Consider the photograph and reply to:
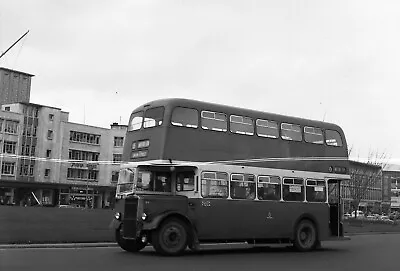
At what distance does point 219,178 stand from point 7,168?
7022 centimetres

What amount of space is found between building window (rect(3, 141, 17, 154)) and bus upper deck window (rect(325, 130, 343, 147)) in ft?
229

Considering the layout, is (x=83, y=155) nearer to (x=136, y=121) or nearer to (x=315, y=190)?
(x=315, y=190)

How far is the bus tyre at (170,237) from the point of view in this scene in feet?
52.6

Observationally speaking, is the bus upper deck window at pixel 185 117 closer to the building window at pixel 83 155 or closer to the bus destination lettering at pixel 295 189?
the bus destination lettering at pixel 295 189

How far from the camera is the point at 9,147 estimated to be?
8256 cm

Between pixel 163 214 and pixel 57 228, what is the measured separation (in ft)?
38.1

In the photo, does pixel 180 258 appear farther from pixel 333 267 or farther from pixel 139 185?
pixel 333 267

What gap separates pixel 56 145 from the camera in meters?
88.2

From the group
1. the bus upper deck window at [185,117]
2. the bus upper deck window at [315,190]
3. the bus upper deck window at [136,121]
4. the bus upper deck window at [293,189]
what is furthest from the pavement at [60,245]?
the bus upper deck window at [315,190]

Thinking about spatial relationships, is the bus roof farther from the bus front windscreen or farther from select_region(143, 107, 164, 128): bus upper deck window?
the bus front windscreen

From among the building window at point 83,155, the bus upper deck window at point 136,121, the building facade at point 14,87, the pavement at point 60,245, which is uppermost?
the building facade at point 14,87

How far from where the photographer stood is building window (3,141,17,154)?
8188cm

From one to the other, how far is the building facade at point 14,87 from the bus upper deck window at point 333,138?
277 feet

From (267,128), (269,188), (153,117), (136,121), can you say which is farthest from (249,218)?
(136,121)
